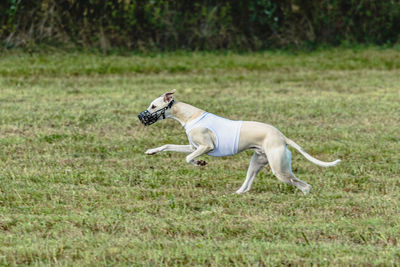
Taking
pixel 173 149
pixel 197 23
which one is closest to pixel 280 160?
pixel 173 149

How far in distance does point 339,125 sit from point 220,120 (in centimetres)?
463

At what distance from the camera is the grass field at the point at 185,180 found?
5.10m

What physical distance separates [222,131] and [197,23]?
14.3 meters

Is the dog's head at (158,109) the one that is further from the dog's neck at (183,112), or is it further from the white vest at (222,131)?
the white vest at (222,131)

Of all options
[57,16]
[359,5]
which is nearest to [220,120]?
[57,16]

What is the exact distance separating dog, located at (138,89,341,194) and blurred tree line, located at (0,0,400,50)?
1321cm

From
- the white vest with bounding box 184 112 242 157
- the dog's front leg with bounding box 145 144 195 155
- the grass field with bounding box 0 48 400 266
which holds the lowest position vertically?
the grass field with bounding box 0 48 400 266

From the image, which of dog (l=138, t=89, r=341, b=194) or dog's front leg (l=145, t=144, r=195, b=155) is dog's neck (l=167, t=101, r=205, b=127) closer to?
dog (l=138, t=89, r=341, b=194)

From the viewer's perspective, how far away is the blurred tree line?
64.5 feet

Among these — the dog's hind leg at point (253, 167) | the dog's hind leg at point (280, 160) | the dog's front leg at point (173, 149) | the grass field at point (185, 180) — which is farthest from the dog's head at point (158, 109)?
the dog's hind leg at point (280, 160)

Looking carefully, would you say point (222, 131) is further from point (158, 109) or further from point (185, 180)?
point (185, 180)

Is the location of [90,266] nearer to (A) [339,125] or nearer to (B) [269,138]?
(B) [269,138]

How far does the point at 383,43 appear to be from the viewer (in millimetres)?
21812

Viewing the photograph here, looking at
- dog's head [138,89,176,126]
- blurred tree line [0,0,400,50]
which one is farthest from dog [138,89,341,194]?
blurred tree line [0,0,400,50]
